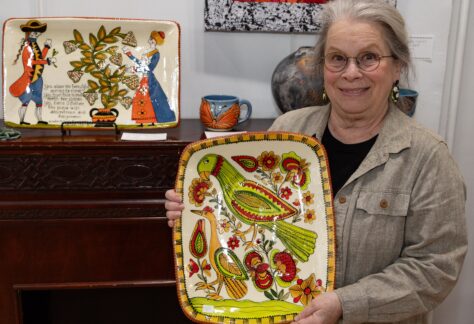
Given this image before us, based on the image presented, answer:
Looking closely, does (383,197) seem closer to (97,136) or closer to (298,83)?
(298,83)

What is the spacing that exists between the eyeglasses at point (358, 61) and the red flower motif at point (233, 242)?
46 centimetres

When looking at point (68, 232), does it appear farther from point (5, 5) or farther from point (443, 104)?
point (443, 104)

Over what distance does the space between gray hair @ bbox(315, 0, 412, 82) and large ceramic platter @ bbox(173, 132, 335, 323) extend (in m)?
0.28

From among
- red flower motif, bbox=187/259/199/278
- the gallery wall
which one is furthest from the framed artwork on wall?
red flower motif, bbox=187/259/199/278

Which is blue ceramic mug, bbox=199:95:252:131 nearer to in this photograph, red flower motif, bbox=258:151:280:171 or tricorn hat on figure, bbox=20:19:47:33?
red flower motif, bbox=258:151:280:171

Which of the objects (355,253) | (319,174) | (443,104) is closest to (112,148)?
(319,174)

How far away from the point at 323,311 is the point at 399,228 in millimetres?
252

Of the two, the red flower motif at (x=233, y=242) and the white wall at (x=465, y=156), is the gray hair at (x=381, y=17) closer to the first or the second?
the red flower motif at (x=233, y=242)

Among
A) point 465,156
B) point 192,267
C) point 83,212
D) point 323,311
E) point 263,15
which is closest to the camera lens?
point 323,311

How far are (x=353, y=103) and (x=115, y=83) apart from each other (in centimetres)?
78

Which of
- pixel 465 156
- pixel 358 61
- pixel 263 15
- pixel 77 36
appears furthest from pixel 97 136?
pixel 465 156

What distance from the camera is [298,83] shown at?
62.9 inches

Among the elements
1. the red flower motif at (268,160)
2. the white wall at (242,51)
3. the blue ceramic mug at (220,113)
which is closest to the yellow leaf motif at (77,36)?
the white wall at (242,51)

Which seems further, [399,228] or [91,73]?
[91,73]
